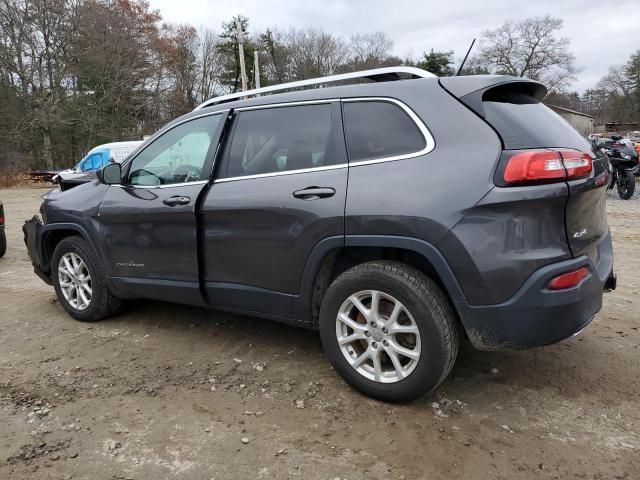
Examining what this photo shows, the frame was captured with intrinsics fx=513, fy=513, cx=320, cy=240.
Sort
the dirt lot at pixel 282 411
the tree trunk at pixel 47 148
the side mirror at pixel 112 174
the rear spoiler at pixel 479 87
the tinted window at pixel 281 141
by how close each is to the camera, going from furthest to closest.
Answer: the tree trunk at pixel 47 148, the side mirror at pixel 112 174, the tinted window at pixel 281 141, the rear spoiler at pixel 479 87, the dirt lot at pixel 282 411

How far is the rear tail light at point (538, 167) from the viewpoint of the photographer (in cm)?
244

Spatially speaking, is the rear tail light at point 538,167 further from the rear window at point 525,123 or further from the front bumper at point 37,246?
the front bumper at point 37,246

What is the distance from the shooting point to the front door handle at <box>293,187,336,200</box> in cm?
292

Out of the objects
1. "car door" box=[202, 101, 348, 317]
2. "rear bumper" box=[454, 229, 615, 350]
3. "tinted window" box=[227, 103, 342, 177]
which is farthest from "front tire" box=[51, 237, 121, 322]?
"rear bumper" box=[454, 229, 615, 350]

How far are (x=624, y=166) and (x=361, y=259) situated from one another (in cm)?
1155

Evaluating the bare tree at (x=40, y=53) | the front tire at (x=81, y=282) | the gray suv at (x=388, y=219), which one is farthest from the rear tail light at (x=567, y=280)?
the bare tree at (x=40, y=53)

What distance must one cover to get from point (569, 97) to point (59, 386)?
73.8 metres

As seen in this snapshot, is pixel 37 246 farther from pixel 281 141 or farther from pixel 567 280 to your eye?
pixel 567 280

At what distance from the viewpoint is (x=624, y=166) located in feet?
39.7

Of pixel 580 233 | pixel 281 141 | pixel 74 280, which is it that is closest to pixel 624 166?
pixel 580 233

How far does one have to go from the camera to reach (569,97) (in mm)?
66000

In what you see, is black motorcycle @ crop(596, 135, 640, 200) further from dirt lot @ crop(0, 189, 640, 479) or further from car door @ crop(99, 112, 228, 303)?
car door @ crop(99, 112, 228, 303)

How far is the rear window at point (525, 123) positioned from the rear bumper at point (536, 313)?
625 millimetres

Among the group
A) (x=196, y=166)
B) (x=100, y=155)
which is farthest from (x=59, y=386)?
(x=100, y=155)
